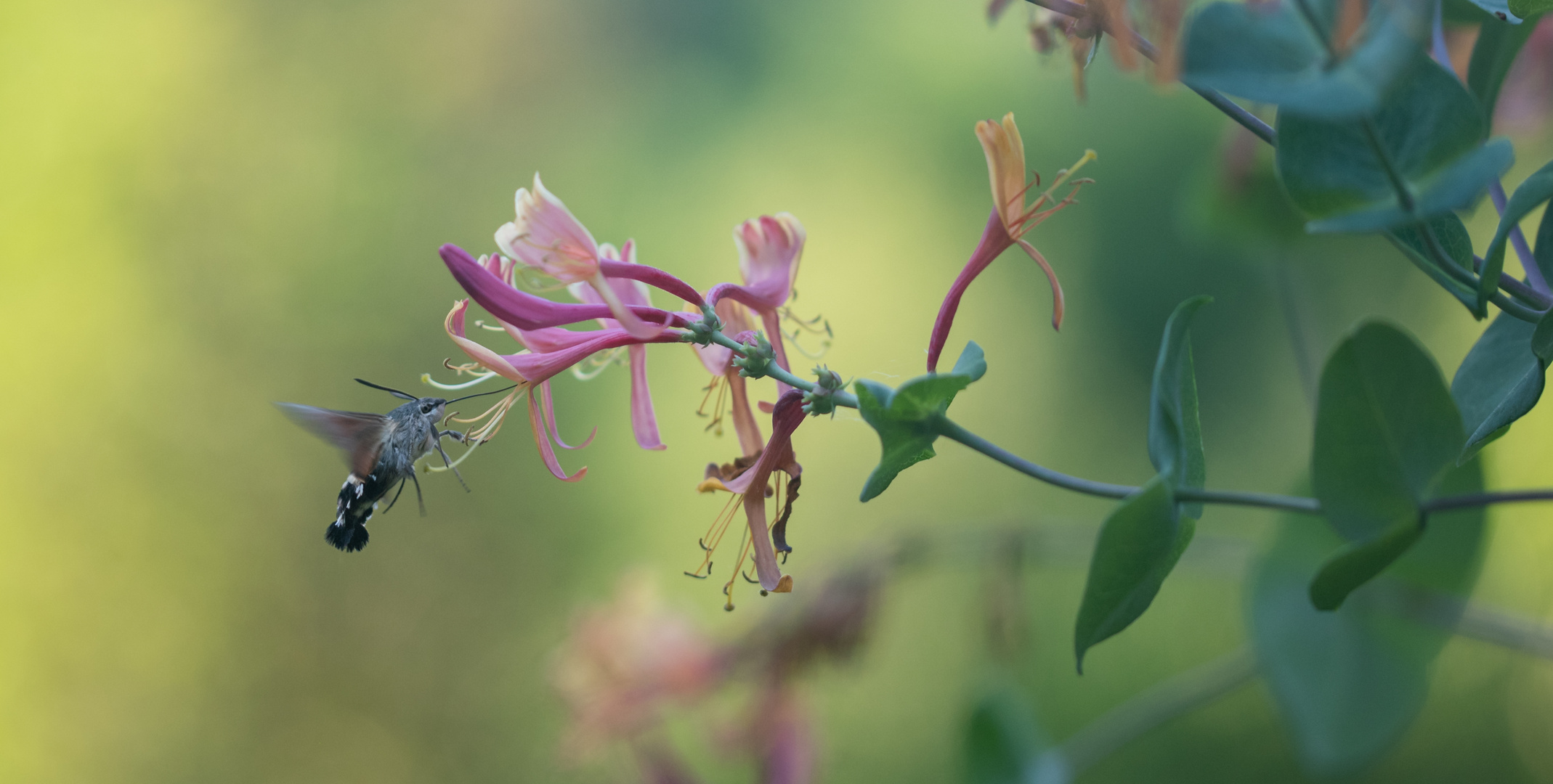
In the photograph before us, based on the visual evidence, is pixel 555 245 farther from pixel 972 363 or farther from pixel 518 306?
pixel 972 363

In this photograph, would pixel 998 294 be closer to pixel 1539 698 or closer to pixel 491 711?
pixel 1539 698

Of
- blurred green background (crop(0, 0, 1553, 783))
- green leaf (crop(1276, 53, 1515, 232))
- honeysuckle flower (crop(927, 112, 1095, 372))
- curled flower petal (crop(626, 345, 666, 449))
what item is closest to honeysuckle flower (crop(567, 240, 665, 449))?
curled flower petal (crop(626, 345, 666, 449))

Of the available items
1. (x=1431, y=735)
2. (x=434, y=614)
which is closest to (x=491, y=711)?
(x=434, y=614)

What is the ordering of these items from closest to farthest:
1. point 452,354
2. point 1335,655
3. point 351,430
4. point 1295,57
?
1. point 1295,57
2. point 351,430
3. point 1335,655
4. point 452,354

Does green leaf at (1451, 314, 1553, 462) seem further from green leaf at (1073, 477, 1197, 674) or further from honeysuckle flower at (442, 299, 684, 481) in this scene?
honeysuckle flower at (442, 299, 684, 481)

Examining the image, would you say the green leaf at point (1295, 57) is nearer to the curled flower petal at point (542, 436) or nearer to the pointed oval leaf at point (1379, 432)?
the pointed oval leaf at point (1379, 432)

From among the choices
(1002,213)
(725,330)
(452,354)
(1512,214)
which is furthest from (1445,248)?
(452,354)

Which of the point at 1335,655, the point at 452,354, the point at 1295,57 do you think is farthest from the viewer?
the point at 452,354
